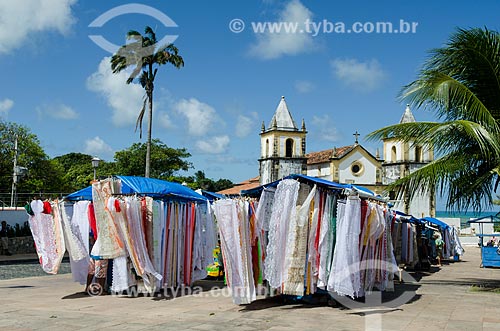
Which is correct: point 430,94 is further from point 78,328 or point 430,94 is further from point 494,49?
point 78,328

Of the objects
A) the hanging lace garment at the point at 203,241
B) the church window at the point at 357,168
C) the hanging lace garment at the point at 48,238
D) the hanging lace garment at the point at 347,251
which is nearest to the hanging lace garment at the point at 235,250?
the hanging lace garment at the point at 347,251

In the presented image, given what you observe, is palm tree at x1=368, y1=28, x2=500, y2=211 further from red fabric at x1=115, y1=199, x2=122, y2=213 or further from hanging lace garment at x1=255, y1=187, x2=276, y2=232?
red fabric at x1=115, y1=199, x2=122, y2=213

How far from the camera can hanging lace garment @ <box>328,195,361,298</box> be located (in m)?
8.74

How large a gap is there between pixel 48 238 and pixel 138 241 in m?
1.94

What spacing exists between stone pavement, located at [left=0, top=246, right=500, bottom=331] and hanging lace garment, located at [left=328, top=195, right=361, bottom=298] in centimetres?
40

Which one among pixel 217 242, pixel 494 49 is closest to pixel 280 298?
pixel 217 242

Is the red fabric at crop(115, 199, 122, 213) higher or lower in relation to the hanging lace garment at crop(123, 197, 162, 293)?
higher

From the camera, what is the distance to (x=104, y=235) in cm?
995

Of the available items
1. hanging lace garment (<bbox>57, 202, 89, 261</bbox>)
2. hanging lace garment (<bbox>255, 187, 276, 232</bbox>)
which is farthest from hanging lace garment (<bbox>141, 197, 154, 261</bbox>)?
hanging lace garment (<bbox>255, 187, 276, 232</bbox>)

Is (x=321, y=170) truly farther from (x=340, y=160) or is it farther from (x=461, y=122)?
(x=461, y=122)

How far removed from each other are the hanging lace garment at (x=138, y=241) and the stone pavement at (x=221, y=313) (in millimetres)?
430

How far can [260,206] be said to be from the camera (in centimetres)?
917

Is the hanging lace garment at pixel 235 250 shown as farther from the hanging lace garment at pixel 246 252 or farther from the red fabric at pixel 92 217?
the red fabric at pixel 92 217

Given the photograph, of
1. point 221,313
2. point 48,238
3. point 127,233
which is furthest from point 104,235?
point 221,313
